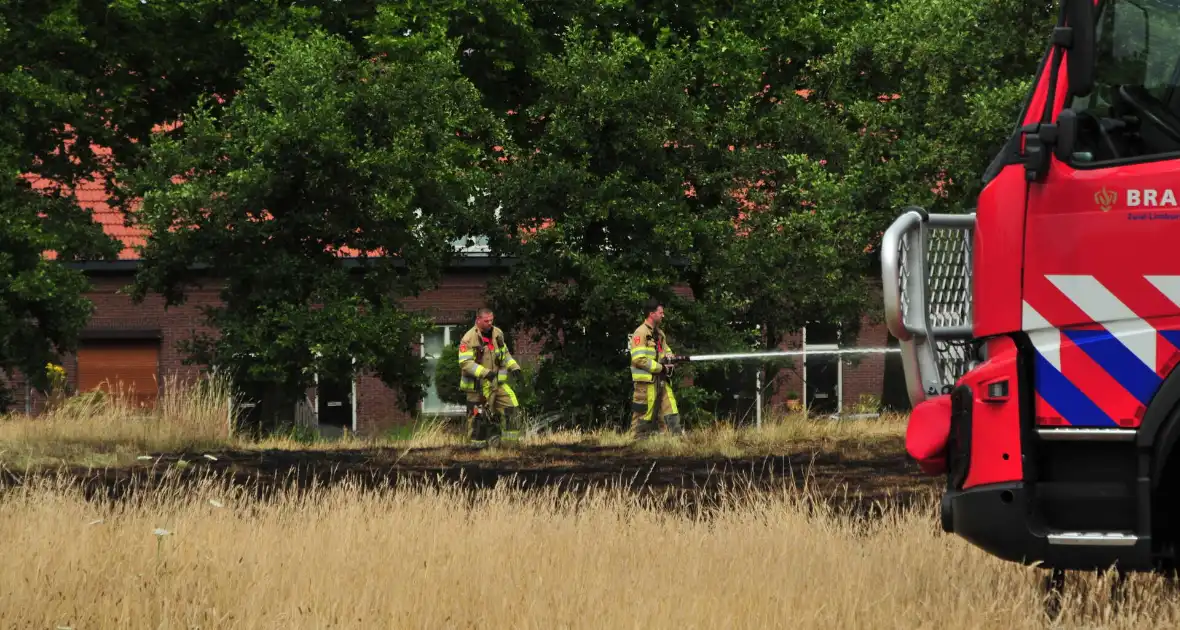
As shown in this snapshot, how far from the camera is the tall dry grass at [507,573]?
654cm

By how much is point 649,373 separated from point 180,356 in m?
16.0

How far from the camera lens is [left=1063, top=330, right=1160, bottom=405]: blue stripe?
5.87 m

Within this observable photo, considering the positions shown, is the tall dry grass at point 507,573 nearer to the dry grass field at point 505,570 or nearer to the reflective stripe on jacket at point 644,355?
the dry grass field at point 505,570

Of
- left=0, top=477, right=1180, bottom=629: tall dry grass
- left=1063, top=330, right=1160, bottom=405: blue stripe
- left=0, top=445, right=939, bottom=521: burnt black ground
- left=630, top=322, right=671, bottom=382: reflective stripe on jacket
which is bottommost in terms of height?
left=0, top=445, right=939, bottom=521: burnt black ground

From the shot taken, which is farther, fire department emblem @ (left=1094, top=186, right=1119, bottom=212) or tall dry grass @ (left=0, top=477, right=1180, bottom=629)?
tall dry grass @ (left=0, top=477, right=1180, bottom=629)

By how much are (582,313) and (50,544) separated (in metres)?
16.1

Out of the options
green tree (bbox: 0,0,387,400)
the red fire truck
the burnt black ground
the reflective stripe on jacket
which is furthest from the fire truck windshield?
green tree (bbox: 0,0,387,400)

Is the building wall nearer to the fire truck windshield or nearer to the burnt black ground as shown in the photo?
the burnt black ground

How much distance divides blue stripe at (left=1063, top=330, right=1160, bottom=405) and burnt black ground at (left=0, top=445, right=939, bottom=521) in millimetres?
5785

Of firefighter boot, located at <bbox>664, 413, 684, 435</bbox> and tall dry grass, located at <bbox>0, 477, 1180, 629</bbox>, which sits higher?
tall dry grass, located at <bbox>0, 477, 1180, 629</bbox>

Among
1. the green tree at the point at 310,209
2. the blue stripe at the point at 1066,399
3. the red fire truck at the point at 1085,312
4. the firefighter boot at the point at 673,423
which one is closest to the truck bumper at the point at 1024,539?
the red fire truck at the point at 1085,312

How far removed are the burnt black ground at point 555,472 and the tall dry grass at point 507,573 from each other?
248cm

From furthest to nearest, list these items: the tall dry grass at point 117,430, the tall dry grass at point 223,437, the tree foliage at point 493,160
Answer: the tree foliage at point 493,160 < the tall dry grass at point 223,437 < the tall dry grass at point 117,430

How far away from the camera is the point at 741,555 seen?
813cm
